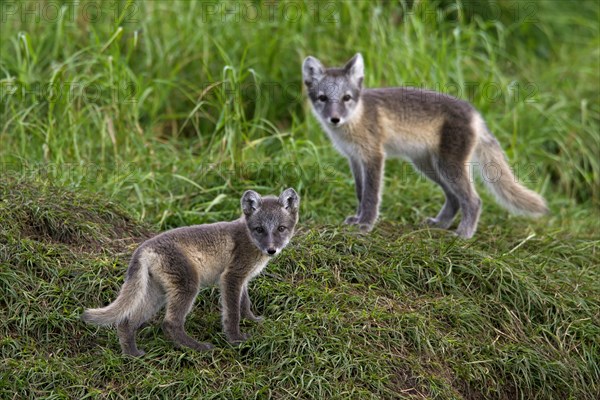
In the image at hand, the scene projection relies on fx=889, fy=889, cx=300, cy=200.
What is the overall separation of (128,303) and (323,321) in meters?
0.97

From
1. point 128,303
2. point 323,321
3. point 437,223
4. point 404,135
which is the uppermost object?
point 128,303

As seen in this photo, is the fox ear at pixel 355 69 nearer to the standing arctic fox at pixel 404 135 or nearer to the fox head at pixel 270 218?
the standing arctic fox at pixel 404 135

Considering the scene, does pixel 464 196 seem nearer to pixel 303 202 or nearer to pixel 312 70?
pixel 303 202

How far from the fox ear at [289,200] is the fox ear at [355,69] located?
61.9 inches

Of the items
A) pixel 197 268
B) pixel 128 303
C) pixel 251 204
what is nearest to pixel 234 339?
pixel 197 268

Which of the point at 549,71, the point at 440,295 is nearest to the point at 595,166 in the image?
the point at 549,71

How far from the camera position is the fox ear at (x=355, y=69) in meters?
5.73

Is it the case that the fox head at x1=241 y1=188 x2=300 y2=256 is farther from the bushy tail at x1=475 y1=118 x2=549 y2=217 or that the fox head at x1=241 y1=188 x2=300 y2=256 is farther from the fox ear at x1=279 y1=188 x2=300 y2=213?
the bushy tail at x1=475 y1=118 x2=549 y2=217

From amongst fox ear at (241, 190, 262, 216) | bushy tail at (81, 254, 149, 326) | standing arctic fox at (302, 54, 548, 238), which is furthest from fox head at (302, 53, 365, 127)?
bushy tail at (81, 254, 149, 326)

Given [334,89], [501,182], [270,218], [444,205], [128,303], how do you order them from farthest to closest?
[444,205]
[501,182]
[334,89]
[270,218]
[128,303]

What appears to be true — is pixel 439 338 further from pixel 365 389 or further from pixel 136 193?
pixel 136 193

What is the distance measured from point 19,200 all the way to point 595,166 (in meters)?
4.70

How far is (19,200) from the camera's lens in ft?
16.3

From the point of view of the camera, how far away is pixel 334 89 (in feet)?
18.6
